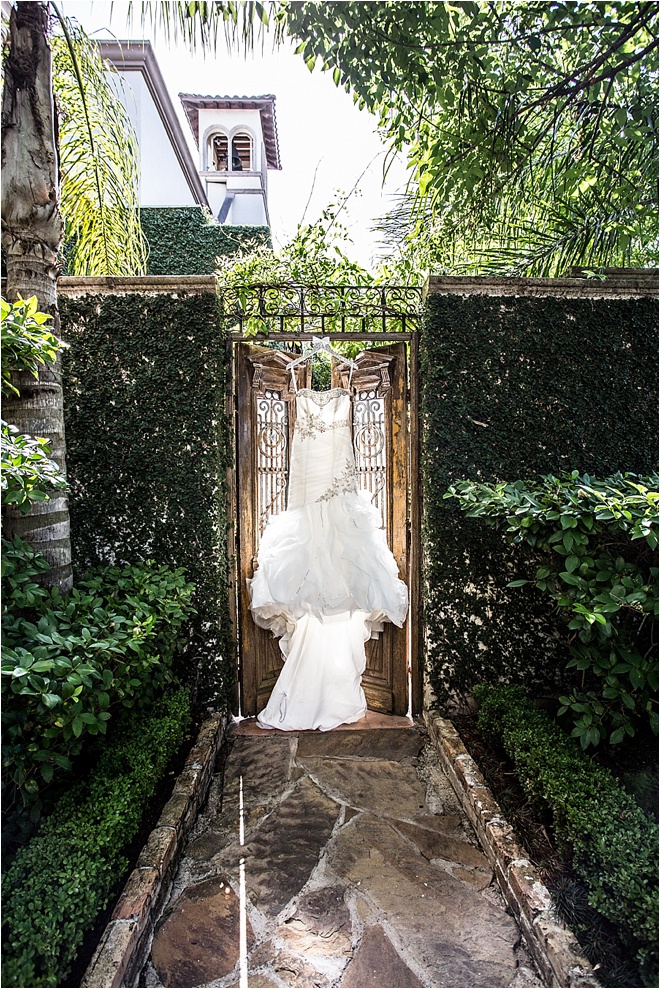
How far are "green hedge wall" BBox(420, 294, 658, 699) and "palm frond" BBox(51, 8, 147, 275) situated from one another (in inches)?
86.3

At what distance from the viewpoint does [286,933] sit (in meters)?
2.01

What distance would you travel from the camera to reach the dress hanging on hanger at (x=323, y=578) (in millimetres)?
3400

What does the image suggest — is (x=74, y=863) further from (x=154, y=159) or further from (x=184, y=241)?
(x=184, y=241)

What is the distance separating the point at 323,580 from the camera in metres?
3.41

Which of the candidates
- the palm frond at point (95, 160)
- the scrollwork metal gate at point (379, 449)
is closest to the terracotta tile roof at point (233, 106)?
the palm frond at point (95, 160)

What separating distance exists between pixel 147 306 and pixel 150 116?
6669 mm

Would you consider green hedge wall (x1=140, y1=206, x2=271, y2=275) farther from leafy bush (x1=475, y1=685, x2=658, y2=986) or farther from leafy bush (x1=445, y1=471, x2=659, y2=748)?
leafy bush (x1=475, y1=685, x2=658, y2=986)

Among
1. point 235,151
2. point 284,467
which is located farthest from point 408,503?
point 235,151

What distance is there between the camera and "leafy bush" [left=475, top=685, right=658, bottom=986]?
1.71 meters

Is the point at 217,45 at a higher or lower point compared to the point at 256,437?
higher

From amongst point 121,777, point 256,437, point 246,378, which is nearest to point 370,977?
point 121,777

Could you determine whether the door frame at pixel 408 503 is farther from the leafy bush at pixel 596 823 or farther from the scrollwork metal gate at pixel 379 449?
the leafy bush at pixel 596 823

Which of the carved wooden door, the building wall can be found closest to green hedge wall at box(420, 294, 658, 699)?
the carved wooden door

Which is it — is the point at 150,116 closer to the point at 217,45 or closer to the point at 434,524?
the point at 217,45
